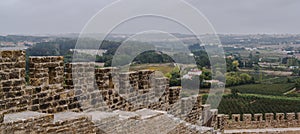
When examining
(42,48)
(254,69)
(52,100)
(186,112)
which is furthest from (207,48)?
(254,69)

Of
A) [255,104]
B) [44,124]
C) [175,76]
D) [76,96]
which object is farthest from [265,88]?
[44,124]

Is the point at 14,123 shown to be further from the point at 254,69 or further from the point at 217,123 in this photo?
the point at 254,69

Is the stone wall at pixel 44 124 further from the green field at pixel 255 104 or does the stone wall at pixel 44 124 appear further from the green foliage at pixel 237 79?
the green foliage at pixel 237 79

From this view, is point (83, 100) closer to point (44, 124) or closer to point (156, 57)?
point (44, 124)

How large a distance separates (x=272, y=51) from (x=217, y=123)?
167ft

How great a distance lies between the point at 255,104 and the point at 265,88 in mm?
10395

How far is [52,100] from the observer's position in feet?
21.5

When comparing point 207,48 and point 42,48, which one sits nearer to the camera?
point 42,48

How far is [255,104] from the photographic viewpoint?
1507 inches

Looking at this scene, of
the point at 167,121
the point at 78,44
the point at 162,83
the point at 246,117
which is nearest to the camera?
the point at 167,121

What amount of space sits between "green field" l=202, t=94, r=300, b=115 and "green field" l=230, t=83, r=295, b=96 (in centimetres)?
355

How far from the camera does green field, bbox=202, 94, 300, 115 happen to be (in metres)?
34.1

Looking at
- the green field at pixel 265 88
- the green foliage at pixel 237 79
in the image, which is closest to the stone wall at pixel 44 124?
the green field at pixel 265 88

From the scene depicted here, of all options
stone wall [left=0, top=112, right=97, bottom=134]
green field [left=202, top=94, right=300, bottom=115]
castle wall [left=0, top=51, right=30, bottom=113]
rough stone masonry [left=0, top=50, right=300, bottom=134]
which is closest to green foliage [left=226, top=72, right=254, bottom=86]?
green field [left=202, top=94, right=300, bottom=115]
